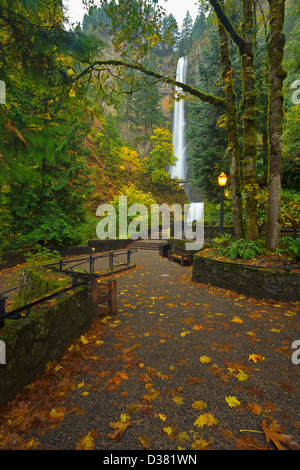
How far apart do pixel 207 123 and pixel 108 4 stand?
10.1 meters

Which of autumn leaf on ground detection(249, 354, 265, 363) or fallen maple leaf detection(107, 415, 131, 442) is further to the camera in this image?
autumn leaf on ground detection(249, 354, 265, 363)

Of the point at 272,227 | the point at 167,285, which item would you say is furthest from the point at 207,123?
the point at 167,285

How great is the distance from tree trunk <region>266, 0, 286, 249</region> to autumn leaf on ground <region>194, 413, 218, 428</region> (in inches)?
223

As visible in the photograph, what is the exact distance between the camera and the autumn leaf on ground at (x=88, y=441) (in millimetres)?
1773

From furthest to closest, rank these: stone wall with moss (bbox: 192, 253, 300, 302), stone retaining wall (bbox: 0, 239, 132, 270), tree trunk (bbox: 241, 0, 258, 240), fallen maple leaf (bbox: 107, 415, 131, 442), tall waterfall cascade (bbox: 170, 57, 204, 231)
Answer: tall waterfall cascade (bbox: 170, 57, 204, 231) < stone retaining wall (bbox: 0, 239, 132, 270) < tree trunk (bbox: 241, 0, 258, 240) < stone wall with moss (bbox: 192, 253, 300, 302) < fallen maple leaf (bbox: 107, 415, 131, 442)

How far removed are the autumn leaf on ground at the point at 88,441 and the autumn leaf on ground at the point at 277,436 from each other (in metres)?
1.60

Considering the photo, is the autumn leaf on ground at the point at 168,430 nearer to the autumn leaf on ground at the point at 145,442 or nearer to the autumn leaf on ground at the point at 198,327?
the autumn leaf on ground at the point at 145,442

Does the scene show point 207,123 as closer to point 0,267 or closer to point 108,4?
point 108,4

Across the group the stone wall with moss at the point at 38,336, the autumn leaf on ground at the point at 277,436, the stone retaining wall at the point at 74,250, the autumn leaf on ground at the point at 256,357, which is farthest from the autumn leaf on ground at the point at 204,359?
the stone retaining wall at the point at 74,250

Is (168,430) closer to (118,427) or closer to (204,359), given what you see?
(118,427)

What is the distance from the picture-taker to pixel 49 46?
9.37 ft

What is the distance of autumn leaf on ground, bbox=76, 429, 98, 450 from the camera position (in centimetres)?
177

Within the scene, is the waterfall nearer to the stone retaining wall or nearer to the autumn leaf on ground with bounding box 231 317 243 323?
the stone retaining wall

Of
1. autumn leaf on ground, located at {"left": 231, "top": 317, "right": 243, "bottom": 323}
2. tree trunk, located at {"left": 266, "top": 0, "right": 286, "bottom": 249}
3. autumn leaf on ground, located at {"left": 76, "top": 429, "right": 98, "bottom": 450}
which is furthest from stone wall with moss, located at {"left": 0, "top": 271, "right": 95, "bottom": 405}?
tree trunk, located at {"left": 266, "top": 0, "right": 286, "bottom": 249}
